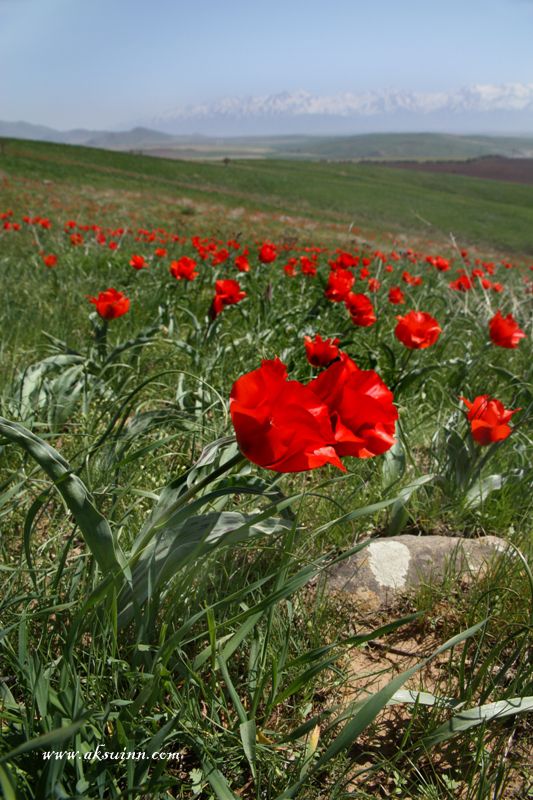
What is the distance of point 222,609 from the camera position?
4.21ft

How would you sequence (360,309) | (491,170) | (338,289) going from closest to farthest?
(360,309)
(338,289)
(491,170)

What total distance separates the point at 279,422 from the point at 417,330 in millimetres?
1539

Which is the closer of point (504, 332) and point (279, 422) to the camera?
point (279, 422)

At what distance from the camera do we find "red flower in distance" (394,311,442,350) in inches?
87.8

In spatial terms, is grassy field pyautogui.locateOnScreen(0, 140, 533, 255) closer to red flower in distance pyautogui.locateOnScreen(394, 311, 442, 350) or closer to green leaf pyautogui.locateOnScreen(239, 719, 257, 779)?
red flower in distance pyautogui.locateOnScreen(394, 311, 442, 350)

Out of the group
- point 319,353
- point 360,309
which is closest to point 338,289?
point 360,309

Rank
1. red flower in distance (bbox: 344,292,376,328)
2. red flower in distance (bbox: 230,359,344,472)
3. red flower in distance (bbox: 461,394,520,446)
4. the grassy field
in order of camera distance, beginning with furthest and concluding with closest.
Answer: the grassy field, red flower in distance (bbox: 344,292,376,328), red flower in distance (bbox: 461,394,520,446), red flower in distance (bbox: 230,359,344,472)

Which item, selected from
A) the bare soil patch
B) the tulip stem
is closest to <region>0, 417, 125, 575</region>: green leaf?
the tulip stem

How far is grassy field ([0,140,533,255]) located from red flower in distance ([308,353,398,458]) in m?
24.2

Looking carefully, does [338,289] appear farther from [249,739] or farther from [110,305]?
[249,739]

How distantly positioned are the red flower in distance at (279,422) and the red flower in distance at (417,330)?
142cm

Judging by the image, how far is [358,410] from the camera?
3.33 feet

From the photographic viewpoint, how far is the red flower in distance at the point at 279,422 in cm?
86

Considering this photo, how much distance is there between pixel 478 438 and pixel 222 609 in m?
1.04
